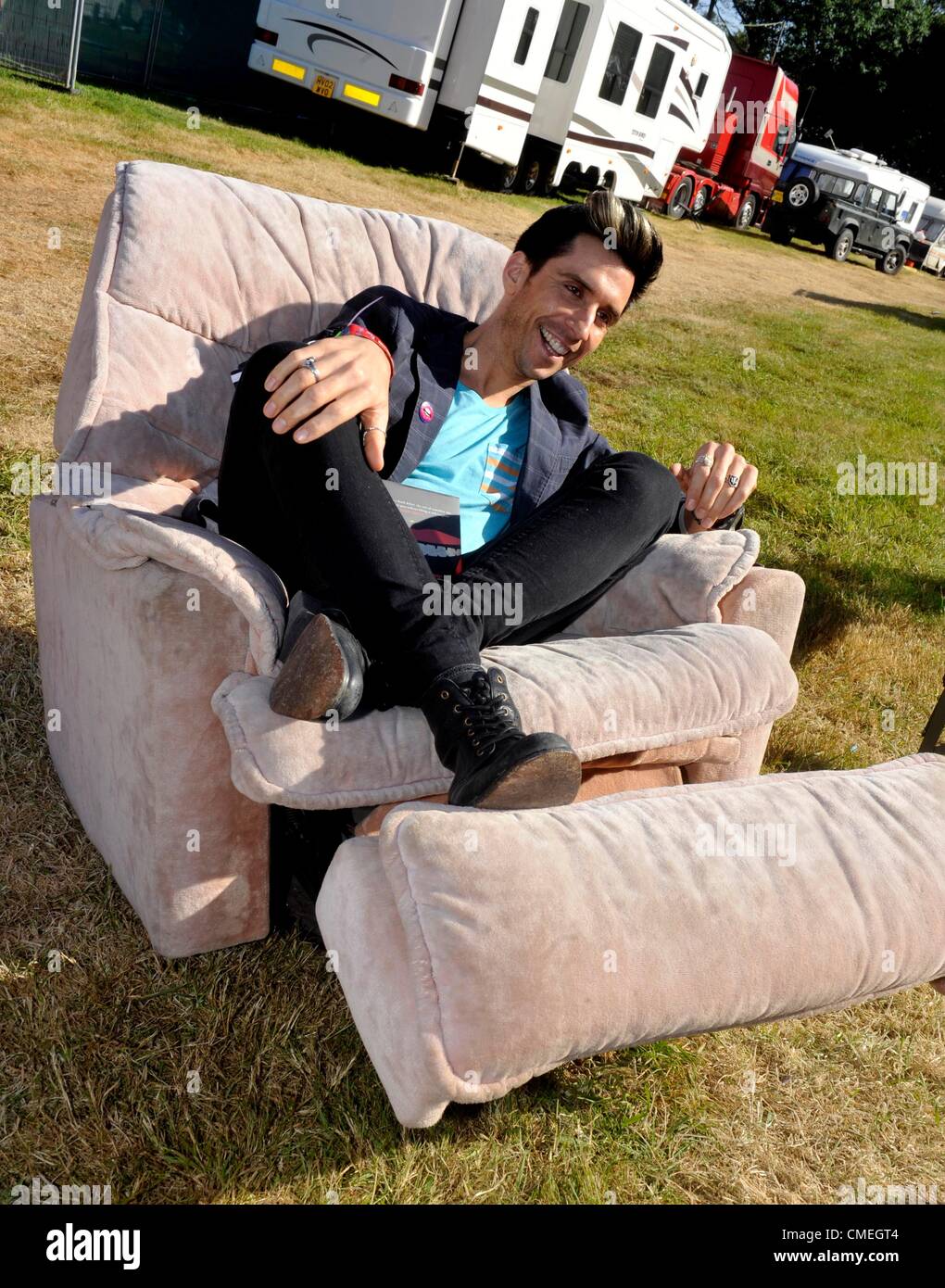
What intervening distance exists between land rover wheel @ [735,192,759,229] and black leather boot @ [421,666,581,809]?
18224mm

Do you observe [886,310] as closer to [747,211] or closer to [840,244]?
[840,244]

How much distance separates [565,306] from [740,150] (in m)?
17.2

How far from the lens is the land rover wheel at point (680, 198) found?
51.2ft

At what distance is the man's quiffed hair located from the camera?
252 centimetres

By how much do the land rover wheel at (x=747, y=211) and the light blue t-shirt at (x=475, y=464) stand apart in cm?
1720

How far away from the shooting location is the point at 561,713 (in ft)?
6.42

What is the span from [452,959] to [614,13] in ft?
41.5

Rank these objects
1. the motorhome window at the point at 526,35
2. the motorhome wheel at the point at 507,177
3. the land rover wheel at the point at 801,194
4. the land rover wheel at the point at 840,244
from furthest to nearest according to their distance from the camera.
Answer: the land rover wheel at the point at 840,244
the land rover wheel at the point at 801,194
the motorhome wheel at the point at 507,177
the motorhome window at the point at 526,35

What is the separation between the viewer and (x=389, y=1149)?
6.37ft
